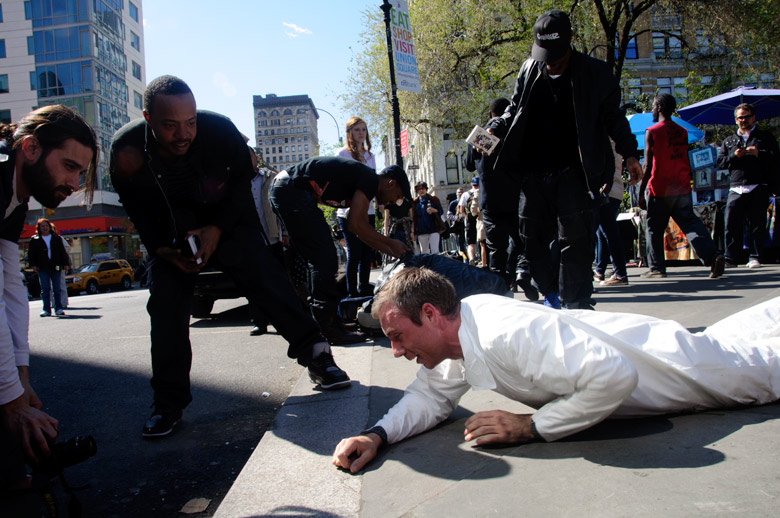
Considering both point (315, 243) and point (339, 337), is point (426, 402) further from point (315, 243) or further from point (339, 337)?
point (315, 243)

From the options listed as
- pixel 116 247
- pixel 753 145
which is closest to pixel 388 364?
pixel 753 145

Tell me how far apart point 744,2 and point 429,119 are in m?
12.3

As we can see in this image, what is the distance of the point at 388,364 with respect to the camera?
135 inches

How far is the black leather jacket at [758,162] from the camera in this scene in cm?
711

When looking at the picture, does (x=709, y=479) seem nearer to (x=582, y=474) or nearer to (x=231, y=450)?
(x=582, y=474)

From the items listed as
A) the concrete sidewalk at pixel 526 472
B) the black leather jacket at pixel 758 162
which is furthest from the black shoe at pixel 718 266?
the concrete sidewalk at pixel 526 472

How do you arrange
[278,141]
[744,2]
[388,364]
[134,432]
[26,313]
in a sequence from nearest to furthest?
1. [26,313]
2. [134,432]
3. [388,364]
4. [744,2]
5. [278,141]

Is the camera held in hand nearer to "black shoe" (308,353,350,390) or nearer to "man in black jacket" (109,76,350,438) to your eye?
"man in black jacket" (109,76,350,438)

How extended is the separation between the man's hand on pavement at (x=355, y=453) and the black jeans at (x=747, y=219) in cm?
714

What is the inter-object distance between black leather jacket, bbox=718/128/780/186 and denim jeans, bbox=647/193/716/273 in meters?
1.07

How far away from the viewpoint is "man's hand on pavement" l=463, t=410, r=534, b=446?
6.28ft

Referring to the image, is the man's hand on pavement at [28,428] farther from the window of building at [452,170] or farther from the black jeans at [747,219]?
the window of building at [452,170]

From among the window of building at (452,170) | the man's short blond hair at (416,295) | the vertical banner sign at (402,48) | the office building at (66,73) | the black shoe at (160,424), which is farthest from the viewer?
the window of building at (452,170)

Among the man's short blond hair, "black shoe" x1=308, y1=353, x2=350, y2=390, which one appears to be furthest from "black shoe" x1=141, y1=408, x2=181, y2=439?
the man's short blond hair
